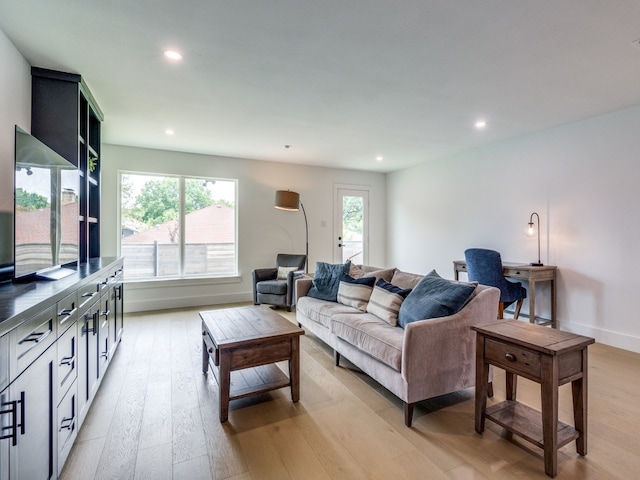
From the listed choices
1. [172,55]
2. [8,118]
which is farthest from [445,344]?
[8,118]

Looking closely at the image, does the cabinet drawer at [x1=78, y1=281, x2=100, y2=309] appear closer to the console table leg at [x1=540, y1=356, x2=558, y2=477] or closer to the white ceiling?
the white ceiling

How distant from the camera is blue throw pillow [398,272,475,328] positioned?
2.17m

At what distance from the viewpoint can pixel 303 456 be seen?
5.76 ft

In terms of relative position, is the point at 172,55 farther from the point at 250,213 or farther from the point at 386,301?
the point at 250,213

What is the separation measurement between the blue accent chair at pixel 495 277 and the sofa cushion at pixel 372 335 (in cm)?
185

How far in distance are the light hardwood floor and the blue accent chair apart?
1106 millimetres

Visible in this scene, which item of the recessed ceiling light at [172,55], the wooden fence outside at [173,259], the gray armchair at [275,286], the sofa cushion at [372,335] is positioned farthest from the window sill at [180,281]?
the recessed ceiling light at [172,55]

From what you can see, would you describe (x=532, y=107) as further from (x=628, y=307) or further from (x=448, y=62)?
(x=628, y=307)

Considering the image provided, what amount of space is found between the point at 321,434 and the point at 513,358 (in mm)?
1171

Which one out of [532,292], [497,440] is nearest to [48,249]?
[497,440]

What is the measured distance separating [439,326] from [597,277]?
274 centimetres

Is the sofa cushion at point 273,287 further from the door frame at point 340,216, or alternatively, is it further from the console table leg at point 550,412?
the console table leg at point 550,412

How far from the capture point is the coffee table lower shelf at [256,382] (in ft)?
7.23

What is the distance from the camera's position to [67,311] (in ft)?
5.45
